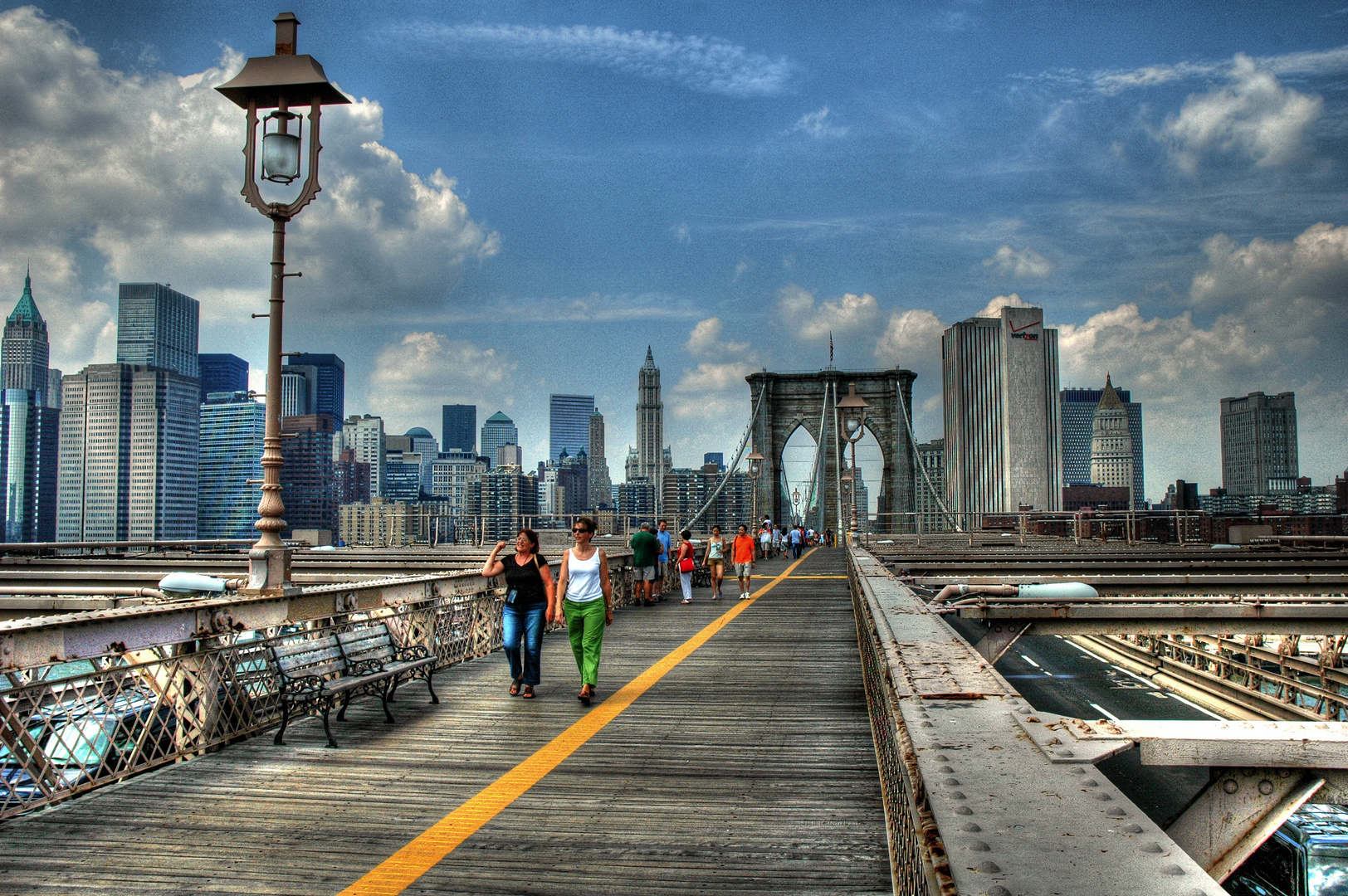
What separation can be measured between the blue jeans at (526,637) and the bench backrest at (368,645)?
2.87 ft

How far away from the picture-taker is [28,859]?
3.82 m

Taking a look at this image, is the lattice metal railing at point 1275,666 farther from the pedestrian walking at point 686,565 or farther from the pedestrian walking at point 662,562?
the pedestrian walking at point 662,562

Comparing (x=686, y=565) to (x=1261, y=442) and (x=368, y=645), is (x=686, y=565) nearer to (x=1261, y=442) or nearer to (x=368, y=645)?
(x=368, y=645)

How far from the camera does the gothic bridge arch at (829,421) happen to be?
63.5m

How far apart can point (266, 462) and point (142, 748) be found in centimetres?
280

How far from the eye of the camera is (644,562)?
1497 cm

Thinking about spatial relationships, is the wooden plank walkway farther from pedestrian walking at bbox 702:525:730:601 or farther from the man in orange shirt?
pedestrian walking at bbox 702:525:730:601

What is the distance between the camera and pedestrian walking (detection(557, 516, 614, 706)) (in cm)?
710

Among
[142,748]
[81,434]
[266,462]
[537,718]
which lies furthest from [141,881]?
[81,434]

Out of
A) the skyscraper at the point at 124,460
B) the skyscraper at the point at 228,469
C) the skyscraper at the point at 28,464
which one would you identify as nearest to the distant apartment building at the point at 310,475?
the skyscraper at the point at 228,469

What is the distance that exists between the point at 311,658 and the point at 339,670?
0.84ft

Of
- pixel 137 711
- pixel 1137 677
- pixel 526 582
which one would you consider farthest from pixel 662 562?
pixel 1137 677

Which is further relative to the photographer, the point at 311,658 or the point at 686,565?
the point at 686,565

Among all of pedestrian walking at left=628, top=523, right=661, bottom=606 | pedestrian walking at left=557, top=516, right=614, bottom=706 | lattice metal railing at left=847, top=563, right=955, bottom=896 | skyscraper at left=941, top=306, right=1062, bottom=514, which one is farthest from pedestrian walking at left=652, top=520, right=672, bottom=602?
skyscraper at left=941, top=306, right=1062, bottom=514
